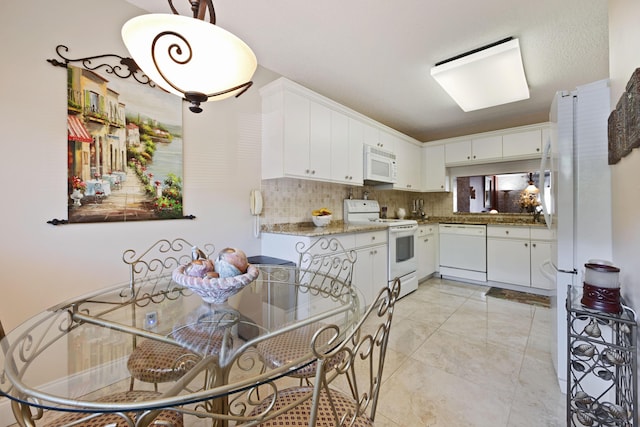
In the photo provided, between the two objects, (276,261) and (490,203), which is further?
(490,203)

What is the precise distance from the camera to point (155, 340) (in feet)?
3.70

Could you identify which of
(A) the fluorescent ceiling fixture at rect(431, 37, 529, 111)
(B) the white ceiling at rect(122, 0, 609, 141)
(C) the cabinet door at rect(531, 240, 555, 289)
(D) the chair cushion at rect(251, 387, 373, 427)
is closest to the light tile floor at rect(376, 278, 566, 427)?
(C) the cabinet door at rect(531, 240, 555, 289)

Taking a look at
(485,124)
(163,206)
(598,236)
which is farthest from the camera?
(485,124)

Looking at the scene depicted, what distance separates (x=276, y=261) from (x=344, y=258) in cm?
65

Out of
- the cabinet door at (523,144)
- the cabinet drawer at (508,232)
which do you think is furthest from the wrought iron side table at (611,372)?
the cabinet door at (523,144)

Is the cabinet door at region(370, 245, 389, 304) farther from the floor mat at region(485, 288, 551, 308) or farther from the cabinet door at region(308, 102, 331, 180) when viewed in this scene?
the floor mat at region(485, 288, 551, 308)

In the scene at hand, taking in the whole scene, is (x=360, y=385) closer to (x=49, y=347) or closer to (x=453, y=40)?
(x=49, y=347)

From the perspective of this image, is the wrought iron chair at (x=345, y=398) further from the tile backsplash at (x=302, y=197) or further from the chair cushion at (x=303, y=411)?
the tile backsplash at (x=302, y=197)

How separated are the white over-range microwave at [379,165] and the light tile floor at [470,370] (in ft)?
5.46

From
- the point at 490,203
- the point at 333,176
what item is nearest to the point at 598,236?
the point at 333,176

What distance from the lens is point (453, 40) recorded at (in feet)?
7.05

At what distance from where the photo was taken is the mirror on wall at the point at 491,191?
4070 mm

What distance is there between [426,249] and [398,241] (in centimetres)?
100

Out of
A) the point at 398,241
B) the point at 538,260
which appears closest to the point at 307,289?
the point at 398,241
